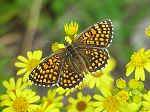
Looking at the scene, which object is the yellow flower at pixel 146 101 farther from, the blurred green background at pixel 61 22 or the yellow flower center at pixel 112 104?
the blurred green background at pixel 61 22

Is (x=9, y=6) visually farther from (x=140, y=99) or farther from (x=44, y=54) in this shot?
(x=140, y=99)

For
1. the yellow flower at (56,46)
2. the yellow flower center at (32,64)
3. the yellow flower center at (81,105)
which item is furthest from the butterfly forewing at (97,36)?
the yellow flower center at (81,105)

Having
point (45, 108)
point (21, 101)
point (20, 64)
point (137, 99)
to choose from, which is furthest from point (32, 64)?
point (137, 99)

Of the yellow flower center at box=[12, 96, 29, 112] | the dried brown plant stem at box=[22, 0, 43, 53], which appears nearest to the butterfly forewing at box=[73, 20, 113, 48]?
the yellow flower center at box=[12, 96, 29, 112]

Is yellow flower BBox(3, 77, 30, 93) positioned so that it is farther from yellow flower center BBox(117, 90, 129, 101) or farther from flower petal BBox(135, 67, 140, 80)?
flower petal BBox(135, 67, 140, 80)

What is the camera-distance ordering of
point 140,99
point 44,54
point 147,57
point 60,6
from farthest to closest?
1. point 44,54
2. point 60,6
3. point 147,57
4. point 140,99

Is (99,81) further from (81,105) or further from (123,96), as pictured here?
(123,96)

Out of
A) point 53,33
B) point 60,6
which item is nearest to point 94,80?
point 60,6
